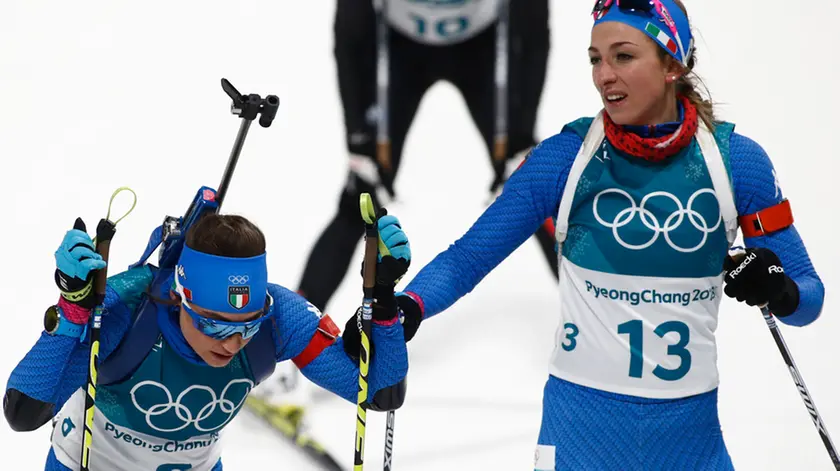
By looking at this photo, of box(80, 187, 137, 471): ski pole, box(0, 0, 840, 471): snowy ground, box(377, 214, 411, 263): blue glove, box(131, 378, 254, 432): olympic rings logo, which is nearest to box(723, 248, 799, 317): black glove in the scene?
box(377, 214, 411, 263): blue glove

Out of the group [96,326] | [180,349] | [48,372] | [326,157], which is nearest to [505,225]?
[180,349]

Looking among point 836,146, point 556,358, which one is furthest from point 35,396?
point 836,146

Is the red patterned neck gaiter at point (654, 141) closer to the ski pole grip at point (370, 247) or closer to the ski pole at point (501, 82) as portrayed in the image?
the ski pole grip at point (370, 247)

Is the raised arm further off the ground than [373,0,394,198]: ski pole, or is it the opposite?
[373,0,394,198]: ski pole

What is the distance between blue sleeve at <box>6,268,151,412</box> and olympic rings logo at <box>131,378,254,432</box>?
14 centimetres

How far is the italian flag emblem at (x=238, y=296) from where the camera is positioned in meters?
2.89

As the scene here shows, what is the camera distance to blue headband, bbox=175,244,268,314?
9.49 feet

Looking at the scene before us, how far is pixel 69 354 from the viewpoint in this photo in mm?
2863

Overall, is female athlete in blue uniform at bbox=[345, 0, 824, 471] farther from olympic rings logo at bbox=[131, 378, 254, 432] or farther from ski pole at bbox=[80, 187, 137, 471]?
ski pole at bbox=[80, 187, 137, 471]

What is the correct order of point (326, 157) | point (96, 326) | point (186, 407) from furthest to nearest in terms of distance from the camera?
point (326, 157) < point (186, 407) < point (96, 326)

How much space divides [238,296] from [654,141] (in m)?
0.93

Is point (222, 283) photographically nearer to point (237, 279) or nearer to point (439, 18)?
point (237, 279)

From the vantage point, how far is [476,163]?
261 inches

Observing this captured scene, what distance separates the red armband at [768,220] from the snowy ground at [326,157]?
227 cm
